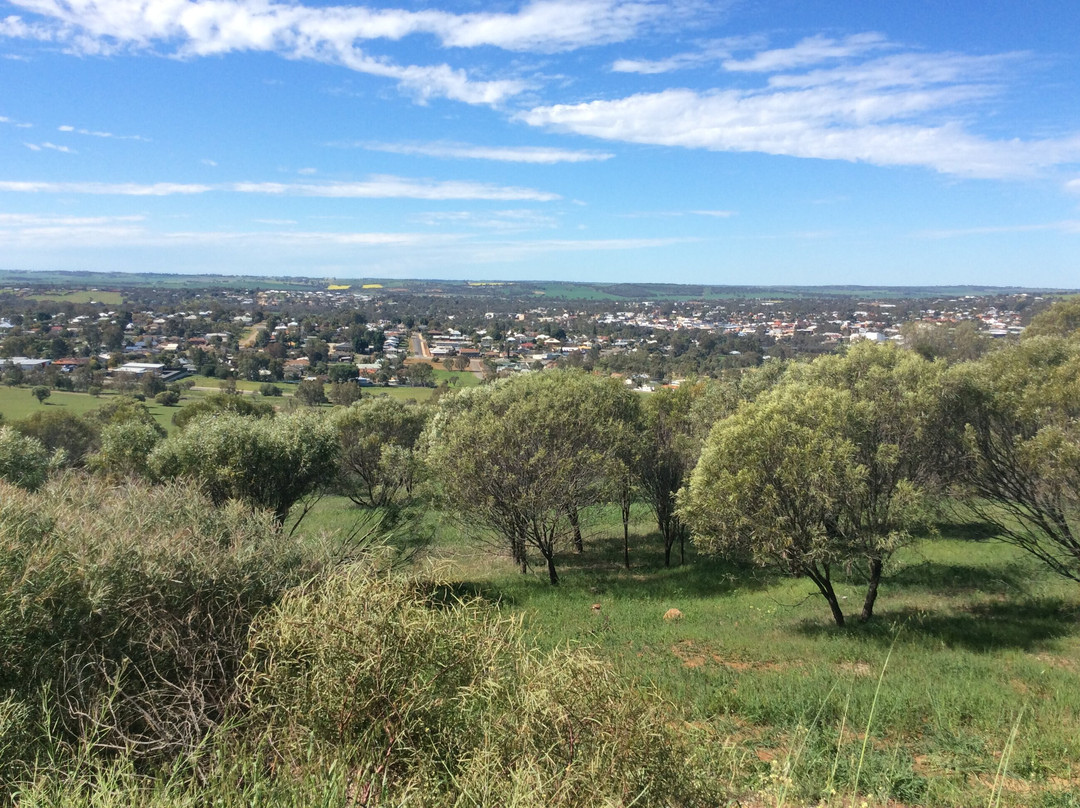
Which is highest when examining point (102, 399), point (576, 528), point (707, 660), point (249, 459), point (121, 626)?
point (121, 626)

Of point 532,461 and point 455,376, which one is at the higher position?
point 532,461

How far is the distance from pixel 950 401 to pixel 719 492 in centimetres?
663

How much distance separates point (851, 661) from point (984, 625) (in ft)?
13.3

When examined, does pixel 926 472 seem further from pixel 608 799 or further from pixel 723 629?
pixel 608 799

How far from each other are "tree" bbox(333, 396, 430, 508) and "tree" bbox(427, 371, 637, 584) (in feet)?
36.5

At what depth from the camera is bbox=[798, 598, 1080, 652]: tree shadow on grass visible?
12.5 meters

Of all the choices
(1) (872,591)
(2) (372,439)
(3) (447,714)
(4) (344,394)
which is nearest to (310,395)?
(4) (344,394)

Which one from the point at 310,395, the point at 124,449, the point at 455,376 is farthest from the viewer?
the point at 455,376

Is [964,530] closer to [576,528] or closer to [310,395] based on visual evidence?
[576,528]

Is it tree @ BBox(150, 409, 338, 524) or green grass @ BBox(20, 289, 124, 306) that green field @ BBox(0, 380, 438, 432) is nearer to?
tree @ BBox(150, 409, 338, 524)

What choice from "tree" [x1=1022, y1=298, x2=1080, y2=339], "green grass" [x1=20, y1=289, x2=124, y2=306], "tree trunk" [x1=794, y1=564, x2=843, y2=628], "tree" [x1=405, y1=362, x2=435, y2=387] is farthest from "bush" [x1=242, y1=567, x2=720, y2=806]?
"green grass" [x1=20, y1=289, x2=124, y2=306]

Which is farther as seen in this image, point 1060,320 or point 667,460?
point 1060,320

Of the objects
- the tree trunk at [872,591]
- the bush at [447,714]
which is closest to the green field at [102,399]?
the tree trunk at [872,591]

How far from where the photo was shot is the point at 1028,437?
1401cm
